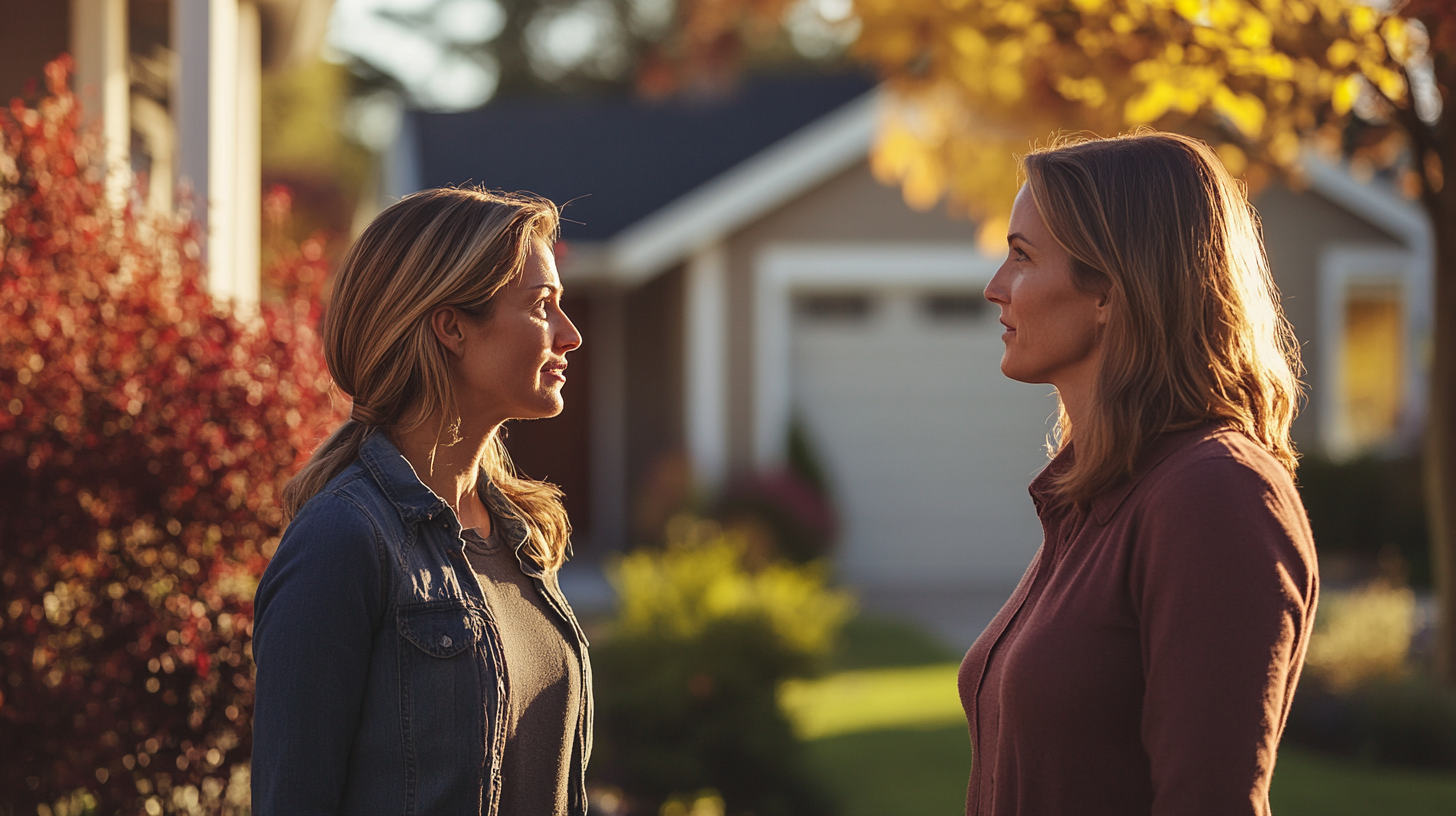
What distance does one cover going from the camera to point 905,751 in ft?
23.5

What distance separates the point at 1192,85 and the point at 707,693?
3161 millimetres

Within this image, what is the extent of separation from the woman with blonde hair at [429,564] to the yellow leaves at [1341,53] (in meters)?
3.32

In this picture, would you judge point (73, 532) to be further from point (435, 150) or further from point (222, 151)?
point (435, 150)

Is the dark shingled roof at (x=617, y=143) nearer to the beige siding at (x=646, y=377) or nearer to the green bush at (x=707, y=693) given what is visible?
the beige siding at (x=646, y=377)

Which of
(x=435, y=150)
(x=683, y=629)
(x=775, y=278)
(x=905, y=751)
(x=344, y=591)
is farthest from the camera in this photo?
(x=435, y=150)

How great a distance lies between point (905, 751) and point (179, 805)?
4278 millimetres

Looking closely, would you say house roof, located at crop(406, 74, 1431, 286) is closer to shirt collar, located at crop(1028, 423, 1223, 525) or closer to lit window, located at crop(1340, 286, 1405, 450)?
lit window, located at crop(1340, 286, 1405, 450)

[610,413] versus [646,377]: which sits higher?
[646,377]

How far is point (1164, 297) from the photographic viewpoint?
209 centimetres

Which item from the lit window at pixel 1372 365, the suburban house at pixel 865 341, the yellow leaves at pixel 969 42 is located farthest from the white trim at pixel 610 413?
the yellow leaves at pixel 969 42

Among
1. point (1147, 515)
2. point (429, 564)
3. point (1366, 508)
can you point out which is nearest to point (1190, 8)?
point (1147, 515)

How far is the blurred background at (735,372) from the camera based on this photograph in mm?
3629

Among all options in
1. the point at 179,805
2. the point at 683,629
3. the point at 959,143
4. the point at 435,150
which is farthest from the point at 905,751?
the point at 435,150

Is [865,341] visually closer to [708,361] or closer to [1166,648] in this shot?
[708,361]
